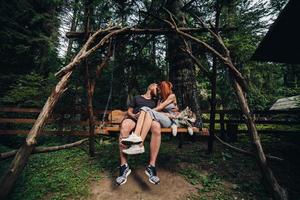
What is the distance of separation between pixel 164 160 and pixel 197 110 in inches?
83.9

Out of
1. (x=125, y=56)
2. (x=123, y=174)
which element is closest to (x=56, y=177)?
(x=123, y=174)

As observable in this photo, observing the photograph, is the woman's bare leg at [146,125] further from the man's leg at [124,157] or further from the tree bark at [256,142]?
the tree bark at [256,142]

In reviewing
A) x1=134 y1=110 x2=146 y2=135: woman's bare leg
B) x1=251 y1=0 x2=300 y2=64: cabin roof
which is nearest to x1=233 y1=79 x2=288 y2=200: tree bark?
x1=134 y1=110 x2=146 y2=135: woman's bare leg

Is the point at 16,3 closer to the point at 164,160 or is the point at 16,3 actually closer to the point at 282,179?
the point at 164,160

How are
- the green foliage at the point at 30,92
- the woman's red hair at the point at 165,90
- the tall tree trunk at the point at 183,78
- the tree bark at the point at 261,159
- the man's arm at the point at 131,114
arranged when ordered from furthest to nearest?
the green foliage at the point at 30,92, the tall tree trunk at the point at 183,78, the woman's red hair at the point at 165,90, the man's arm at the point at 131,114, the tree bark at the point at 261,159

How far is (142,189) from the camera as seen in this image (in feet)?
12.7

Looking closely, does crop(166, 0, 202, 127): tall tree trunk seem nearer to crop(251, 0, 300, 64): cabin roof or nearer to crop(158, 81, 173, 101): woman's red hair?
crop(158, 81, 173, 101): woman's red hair

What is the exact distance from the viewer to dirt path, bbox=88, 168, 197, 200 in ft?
12.0

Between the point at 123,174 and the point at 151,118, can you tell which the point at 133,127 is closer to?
the point at 151,118

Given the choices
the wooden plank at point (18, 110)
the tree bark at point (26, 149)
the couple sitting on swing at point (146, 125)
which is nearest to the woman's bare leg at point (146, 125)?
the couple sitting on swing at point (146, 125)

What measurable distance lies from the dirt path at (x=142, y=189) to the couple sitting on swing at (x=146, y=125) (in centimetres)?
31

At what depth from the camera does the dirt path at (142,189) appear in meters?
3.67

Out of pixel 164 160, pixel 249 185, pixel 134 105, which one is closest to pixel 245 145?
pixel 249 185

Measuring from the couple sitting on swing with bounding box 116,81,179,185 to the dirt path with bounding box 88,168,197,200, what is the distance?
1.02 feet
